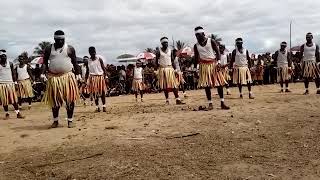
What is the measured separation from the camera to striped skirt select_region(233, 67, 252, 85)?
16.5 m

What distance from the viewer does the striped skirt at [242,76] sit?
650 inches

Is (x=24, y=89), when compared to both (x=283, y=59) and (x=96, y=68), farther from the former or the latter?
(x=283, y=59)

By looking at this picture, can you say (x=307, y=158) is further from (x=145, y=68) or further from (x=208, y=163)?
(x=145, y=68)

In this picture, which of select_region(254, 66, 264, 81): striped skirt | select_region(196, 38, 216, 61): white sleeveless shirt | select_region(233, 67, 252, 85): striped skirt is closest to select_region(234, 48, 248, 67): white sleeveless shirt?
select_region(233, 67, 252, 85): striped skirt

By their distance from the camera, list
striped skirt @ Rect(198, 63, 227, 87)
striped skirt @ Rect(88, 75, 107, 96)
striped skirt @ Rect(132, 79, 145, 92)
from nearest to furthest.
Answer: striped skirt @ Rect(198, 63, 227, 87) → striped skirt @ Rect(88, 75, 107, 96) → striped skirt @ Rect(132, 79, 145, 92)

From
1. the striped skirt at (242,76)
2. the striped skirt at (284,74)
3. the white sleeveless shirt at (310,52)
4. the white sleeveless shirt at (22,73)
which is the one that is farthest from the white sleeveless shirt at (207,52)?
the white sleeveless shirt at (22,73)

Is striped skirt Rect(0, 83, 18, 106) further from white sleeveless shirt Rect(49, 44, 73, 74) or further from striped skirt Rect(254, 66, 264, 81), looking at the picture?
striped skirt Rect(254, 66, 264, 81)

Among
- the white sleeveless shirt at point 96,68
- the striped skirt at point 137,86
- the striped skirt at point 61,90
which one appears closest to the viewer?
the striped skirt at point 61,90

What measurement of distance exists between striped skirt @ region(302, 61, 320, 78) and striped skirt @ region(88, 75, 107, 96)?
23.3 feet

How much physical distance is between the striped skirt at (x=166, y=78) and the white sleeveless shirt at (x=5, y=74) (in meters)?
4.55

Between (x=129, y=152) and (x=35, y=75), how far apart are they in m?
21.8

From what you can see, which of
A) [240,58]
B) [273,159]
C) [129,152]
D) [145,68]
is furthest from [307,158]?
[145,68]

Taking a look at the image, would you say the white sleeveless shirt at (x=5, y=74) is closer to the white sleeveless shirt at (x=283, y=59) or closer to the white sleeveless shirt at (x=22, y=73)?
the white sleeveless shirt at (x=22, y=73)

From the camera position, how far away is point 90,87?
14.7 meters
